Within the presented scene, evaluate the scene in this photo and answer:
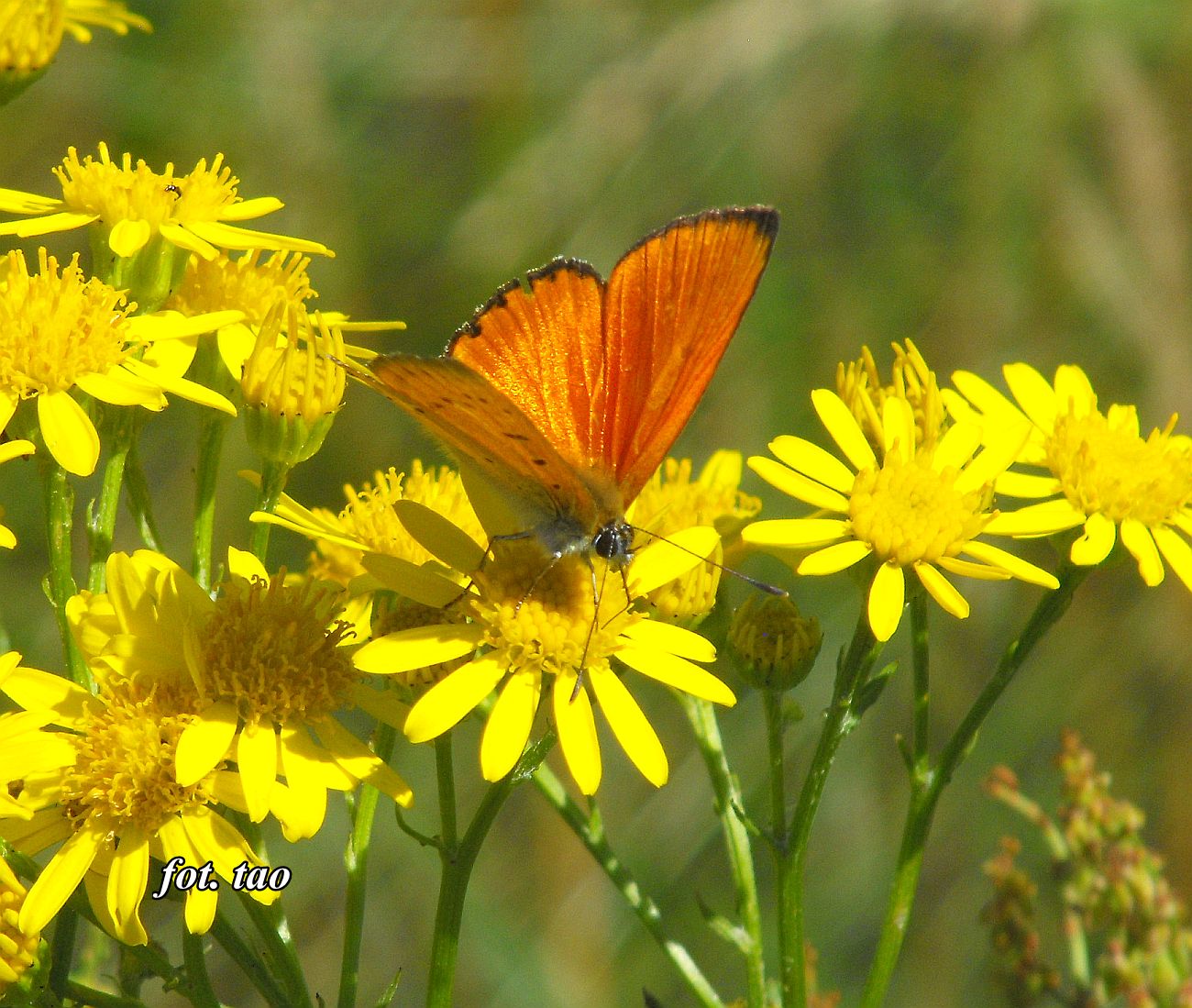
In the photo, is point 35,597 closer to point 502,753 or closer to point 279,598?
point 279,598

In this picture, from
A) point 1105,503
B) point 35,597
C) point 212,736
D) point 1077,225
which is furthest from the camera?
point 1077,225

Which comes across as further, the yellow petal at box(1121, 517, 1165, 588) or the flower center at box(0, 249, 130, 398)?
the yellow petal at box(1121, 517, 1165, 588)

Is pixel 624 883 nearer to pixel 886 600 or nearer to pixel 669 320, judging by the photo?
pixel 886 600

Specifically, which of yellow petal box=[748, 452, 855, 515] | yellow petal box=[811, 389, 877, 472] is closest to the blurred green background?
yellow petal box=[811, 389, 877, 472]

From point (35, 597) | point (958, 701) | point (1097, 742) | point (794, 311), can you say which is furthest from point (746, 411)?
point (35, 597)

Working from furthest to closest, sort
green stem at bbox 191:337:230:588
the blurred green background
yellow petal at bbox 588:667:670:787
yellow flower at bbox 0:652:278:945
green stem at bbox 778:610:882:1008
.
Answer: the blurred green background
green stem at bbox 191:337:230:588
green stem at bbox 778:610:882:1008
yellow petal at bbox 588:667:670:787
yellow flower at bbox 0:652:278:945

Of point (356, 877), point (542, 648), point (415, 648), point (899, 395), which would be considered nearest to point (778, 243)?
point (899, 395)

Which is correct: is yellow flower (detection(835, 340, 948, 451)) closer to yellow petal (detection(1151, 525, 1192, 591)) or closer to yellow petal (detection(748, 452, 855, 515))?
yellow petal (detection(748, 452, 855, 515))

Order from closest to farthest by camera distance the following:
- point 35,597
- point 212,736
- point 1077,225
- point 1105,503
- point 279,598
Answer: point 212,736 < point 279,598 < point 1105,503 < point 35,597 < point 1077,225
